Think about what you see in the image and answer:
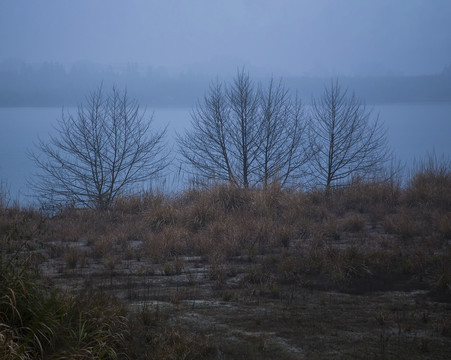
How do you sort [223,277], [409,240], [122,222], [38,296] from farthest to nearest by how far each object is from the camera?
[122,222] < [409,240] < [223,277] < [38,296]

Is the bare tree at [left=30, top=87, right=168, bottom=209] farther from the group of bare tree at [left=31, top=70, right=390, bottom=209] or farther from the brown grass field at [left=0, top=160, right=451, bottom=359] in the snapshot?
the brown grass field at [left=0, top=160, right=451, bottom=359]

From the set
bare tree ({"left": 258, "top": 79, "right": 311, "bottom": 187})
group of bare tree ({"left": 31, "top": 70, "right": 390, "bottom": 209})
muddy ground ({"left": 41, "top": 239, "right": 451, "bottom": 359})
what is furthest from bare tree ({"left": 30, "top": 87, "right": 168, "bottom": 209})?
muddy ground ({"left": 41, "top": 239, "right": 451, "bottom": 359})

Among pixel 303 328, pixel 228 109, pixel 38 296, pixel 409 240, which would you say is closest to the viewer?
pixel 38 296

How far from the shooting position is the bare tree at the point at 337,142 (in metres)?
18.3

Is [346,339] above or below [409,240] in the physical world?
below

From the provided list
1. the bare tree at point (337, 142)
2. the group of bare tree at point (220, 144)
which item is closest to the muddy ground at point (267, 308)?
the group of bare tree at point (220, 144)

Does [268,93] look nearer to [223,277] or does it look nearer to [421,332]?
[223,277]

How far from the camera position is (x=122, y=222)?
32.1ft

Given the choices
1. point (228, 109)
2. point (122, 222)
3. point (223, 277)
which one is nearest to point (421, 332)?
point (223, 277)

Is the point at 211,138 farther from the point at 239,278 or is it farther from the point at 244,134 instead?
the point at 239,278

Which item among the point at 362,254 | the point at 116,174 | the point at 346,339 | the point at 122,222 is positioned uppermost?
the point at 116,174

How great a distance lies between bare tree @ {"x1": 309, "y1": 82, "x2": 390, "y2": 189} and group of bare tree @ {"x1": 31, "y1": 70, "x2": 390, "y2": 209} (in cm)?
4

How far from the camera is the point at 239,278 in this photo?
609 centimetres

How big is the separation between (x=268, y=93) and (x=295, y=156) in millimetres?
2861
